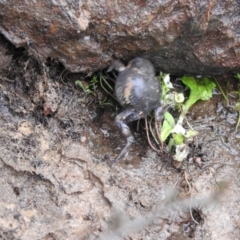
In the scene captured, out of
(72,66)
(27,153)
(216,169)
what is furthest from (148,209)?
(72,66)

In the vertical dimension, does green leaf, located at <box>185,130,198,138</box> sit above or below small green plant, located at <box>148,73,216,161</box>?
below

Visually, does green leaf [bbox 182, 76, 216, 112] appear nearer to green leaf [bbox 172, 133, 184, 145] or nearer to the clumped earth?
the clumped earth

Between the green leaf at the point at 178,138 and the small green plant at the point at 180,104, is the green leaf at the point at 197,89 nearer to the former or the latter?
the small green plant at the point at 180,104

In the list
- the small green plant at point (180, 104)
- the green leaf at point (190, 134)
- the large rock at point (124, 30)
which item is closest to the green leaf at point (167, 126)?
the small green plant at point (180, 104)

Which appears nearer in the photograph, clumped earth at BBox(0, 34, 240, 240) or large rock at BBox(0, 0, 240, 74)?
large rock at BBox(0, 0, 240, 74)

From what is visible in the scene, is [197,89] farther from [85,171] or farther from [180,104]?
[85,171]

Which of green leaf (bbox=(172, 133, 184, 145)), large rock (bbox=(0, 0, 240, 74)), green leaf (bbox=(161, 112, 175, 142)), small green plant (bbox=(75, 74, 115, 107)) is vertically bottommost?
green leaf (bbox=(172, 133, 184, 145))

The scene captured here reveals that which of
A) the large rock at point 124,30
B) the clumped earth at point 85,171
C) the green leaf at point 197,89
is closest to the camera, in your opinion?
the large rock at point 124,30

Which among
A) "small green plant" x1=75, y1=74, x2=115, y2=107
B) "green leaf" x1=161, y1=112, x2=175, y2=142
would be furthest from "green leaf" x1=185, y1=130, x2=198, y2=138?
"small green plant" x1=75, y1=74, x2=115, y2=107
